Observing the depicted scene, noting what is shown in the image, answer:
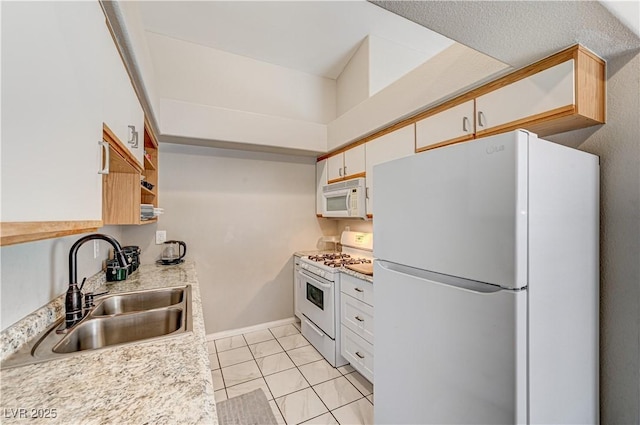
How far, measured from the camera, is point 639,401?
1158 millimetres

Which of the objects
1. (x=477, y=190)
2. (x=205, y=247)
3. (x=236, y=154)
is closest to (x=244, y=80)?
(x=236, y=154)

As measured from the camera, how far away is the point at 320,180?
3.40m

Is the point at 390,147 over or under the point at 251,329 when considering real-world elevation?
over

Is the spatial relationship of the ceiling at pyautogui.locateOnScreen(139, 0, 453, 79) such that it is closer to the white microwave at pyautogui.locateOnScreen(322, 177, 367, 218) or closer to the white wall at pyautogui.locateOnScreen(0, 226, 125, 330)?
the white microwave at pyautogui.locateOnScreen(322, 177, 367, 218)

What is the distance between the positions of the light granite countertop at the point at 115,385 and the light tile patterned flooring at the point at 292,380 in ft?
4.25

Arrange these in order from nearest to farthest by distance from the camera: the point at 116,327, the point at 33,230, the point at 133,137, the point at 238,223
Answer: the point at 33,230 < the point at 116,327 < the point at 133,137 < the point at 238,223

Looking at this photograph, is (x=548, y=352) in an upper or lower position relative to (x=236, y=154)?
lower

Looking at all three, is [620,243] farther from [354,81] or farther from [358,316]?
[354,81]

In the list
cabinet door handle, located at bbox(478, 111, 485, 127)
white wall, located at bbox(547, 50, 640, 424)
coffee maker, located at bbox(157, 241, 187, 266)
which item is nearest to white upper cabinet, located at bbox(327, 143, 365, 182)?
cabinet door handle, located at bbox(478, 111, 485, 127)

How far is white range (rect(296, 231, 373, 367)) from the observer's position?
2439 mm

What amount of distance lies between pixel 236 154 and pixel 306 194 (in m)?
0.97

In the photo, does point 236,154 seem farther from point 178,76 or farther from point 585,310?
point 585,310

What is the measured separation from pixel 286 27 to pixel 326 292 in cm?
256

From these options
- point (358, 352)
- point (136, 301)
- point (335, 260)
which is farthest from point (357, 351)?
point (136, 301)
